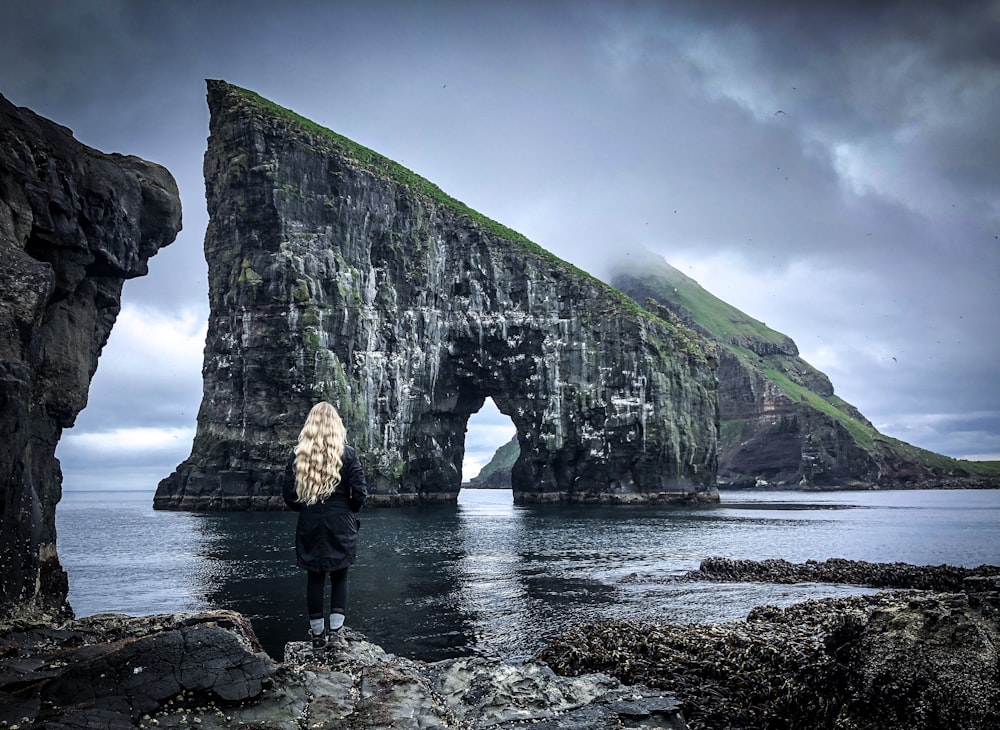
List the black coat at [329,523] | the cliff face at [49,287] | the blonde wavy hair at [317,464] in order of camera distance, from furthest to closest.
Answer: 1. the cliff face at [49,287]
2. the black coat at [329,523]
3. the blonde wavy hair at [317,464]

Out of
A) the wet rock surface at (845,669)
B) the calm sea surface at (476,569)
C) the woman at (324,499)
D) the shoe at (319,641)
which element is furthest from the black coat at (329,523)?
the calm sea surface at (476,569)

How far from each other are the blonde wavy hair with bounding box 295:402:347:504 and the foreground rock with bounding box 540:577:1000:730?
5618 mm

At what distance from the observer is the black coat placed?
8922mm

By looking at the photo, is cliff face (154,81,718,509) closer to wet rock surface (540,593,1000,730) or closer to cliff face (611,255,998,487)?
wet rock surface (540,593,1000,730)

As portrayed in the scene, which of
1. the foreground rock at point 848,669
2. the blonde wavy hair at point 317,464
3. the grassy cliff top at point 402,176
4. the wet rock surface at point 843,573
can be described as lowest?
the wet rock surface at point 843,573

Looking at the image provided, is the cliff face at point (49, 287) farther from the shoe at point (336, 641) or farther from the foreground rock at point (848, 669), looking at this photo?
the foreground rock at point (848, 669)

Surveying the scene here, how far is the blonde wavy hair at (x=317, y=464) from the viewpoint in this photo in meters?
8.80

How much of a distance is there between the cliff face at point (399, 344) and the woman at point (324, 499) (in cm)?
6461

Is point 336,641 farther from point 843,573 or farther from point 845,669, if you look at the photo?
point 843,573

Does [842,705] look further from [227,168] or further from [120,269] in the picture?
[227,168]

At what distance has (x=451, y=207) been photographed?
292 feet

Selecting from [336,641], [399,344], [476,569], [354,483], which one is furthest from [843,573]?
[399,344]

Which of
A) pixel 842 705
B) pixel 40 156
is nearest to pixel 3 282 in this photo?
pixel 40 156

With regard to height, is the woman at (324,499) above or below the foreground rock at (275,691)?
above
